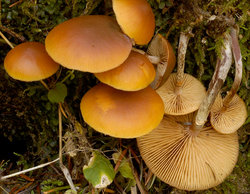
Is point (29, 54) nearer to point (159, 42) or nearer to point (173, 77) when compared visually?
point (159, 42)

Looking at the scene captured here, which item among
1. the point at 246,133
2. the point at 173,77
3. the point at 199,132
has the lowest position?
the point at 246,133

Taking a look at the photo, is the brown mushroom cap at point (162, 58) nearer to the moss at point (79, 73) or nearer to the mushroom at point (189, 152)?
the moss at point (79, 73)

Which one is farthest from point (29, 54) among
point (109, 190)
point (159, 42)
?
point (109, 190)

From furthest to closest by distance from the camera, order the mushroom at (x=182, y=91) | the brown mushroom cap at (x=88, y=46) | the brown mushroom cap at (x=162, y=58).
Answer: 1. the mushroom at (x=182, y=91)
2. the brown mushroom cap at (x=162, y=58)
3. the brown mushroom cap at (x=88, y=46)

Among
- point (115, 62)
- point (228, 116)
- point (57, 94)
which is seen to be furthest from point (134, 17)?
point (228, 116)

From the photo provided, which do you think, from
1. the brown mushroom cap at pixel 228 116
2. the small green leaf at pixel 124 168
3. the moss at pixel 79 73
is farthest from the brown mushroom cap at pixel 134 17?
the small green leaf at pixel 124 168

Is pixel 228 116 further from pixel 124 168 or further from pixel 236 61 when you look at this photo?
pixel 124 168

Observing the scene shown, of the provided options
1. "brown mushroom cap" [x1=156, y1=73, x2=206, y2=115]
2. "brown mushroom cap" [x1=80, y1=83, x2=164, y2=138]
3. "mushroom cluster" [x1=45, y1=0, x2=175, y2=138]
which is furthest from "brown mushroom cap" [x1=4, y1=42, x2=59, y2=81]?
"brown mushroom cap" [x1=156, y1=73, x2=206, y2=115]
